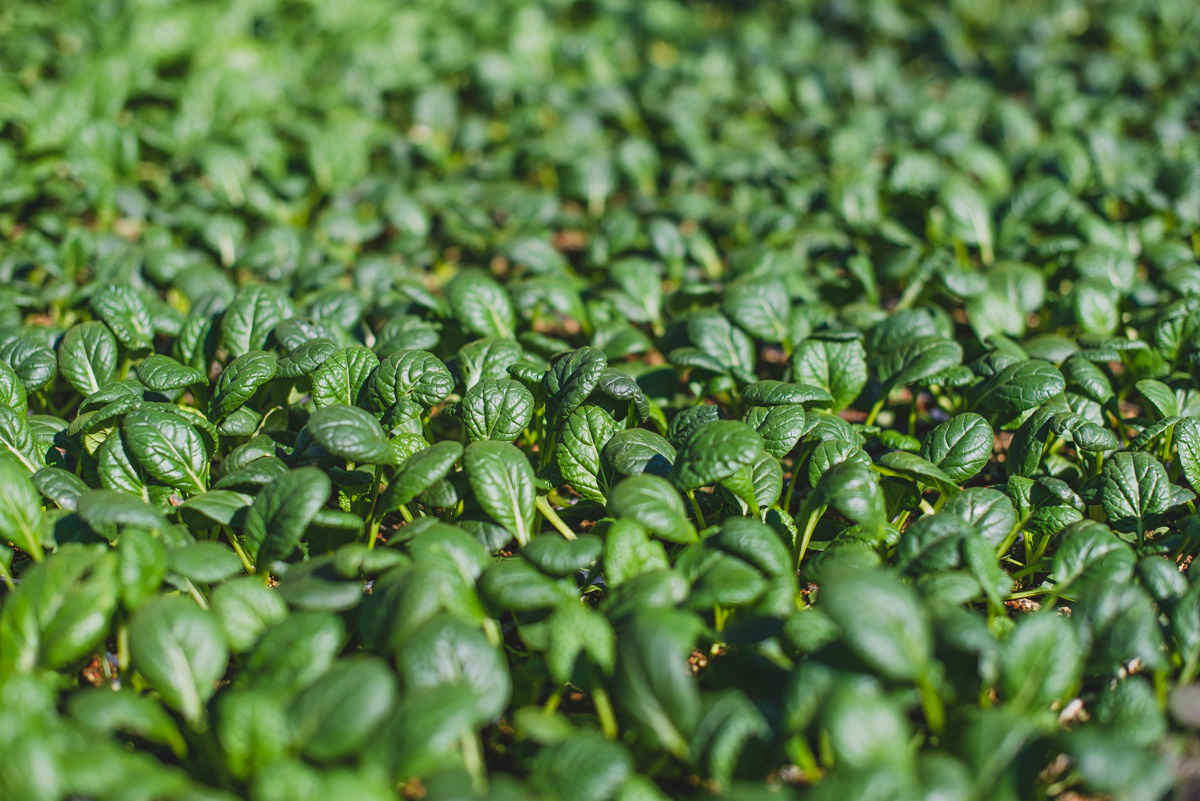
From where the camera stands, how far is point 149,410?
8.93 ft

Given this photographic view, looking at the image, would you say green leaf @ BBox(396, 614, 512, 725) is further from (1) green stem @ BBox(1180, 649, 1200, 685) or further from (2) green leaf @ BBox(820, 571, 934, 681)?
(1) green stem @ BBox(1180, 649, 1200, 685)

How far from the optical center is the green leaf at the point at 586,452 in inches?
110

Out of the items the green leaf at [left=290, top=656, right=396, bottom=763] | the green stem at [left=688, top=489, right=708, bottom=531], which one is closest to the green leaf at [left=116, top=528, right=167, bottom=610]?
the green leaf at [left=290, top=656, right=396, bottom=763]

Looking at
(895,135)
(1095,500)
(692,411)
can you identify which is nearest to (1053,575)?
(1095,500)

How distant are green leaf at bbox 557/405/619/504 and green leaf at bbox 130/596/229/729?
1.15 m

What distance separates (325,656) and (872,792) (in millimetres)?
1271

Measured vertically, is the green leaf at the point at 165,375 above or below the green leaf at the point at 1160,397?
above

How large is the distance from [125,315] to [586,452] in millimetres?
1908

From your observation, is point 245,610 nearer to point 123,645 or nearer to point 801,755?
point 123,645

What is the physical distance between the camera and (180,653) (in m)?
2.05

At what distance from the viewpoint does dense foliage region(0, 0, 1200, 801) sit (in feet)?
6.39

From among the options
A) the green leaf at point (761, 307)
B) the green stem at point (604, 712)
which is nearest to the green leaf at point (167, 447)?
the green stem at point (604, 712)

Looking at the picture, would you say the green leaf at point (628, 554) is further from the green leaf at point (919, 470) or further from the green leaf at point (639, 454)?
the green leaf at point (919, 470)

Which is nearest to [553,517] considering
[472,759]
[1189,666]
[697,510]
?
[697,510]
